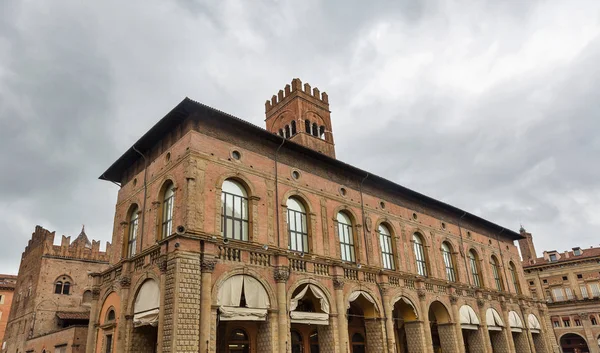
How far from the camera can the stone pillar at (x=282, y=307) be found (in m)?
17.5

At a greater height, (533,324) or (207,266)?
(207,266)

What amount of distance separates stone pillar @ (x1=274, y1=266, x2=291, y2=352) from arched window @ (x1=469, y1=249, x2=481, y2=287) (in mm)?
18767

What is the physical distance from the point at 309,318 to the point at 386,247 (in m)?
8.66

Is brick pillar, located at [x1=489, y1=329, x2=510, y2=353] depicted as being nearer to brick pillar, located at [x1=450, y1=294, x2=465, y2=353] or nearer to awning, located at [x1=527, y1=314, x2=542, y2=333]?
awning, located at [x1=527, y1=314, x2=542, y2=333]

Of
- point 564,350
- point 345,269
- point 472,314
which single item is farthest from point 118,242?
point 564,350

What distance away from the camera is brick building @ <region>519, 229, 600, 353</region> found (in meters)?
49.5

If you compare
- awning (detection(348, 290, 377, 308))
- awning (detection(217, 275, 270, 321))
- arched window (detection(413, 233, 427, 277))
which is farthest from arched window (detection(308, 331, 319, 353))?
arched window (detection(413, 233, 427, 277))

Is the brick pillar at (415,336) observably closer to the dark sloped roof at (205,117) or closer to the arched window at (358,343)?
the arched window at (358,343)

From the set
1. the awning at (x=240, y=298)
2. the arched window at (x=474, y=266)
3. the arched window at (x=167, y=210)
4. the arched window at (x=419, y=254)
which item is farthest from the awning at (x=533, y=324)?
the arched window at (x=167, y=210)

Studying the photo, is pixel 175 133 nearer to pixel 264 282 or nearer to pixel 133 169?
pixel 133 169

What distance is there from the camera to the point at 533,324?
35.1 meters

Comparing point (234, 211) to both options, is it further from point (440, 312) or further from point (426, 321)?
point (440, 312)

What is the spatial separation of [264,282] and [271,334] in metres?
2.02

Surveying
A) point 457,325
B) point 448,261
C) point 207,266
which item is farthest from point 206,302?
point 448,261
